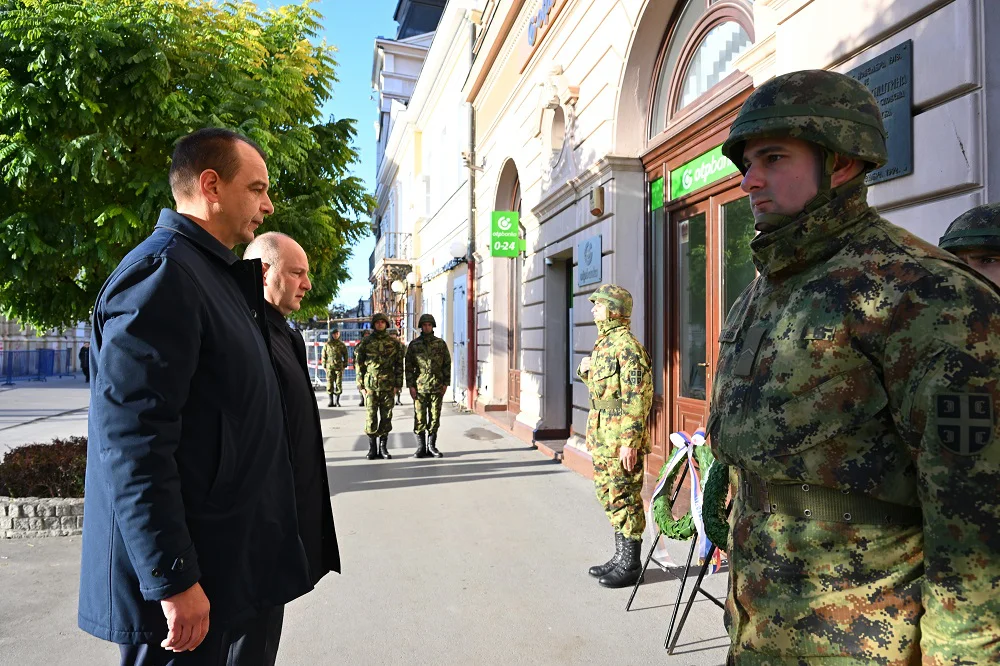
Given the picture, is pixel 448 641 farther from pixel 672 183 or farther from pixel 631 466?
pixel 672 183

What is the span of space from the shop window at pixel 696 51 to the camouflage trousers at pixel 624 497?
3598mm

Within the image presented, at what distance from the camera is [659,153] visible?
7020 millimetres

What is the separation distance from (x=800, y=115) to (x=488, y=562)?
13.4 feet

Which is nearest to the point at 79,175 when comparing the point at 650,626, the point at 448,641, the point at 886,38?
the point at 448,641

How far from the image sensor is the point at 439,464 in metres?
8.81

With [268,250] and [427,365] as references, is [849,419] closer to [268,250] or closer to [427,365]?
[268,250]

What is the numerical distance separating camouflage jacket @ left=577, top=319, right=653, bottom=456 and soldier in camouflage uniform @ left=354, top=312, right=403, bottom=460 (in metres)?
5.30

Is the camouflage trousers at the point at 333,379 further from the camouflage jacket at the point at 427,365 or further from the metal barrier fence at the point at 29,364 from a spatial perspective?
the metal barrier fence at the point at 29,364

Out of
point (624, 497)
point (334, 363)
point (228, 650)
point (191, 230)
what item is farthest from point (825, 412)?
point (334, 363)

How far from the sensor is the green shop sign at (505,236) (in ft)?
36.6

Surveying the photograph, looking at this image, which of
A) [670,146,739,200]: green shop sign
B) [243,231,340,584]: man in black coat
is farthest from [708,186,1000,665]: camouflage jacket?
[670,146,739,200]: green shop sign

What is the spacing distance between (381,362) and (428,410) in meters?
1.00

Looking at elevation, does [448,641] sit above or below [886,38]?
below

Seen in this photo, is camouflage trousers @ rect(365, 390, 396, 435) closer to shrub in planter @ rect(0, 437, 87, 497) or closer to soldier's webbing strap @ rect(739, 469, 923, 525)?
shrub in planter @ rect(0, 437, 87, 497)
